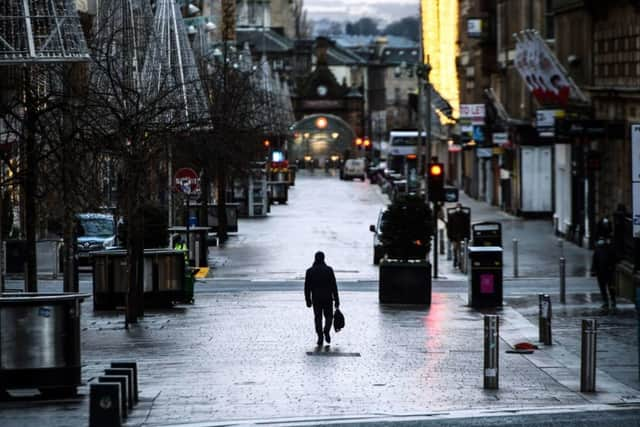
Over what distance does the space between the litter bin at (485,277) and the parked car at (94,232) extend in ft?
49.7

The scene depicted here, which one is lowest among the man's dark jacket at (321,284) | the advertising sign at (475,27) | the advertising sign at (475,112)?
the man's dark jacket at (321,284)

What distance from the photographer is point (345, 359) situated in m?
23.2

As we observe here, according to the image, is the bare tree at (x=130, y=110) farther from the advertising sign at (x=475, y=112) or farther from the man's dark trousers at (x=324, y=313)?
the advertising sign at (x=475, y=112)

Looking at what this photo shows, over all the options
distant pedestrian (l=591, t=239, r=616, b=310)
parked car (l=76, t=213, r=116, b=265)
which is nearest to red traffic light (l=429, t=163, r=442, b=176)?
parked car (l=76, t=213, r=116, b=265)

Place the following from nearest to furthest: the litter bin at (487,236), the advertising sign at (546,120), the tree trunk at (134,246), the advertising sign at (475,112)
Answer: the tree trunk at (134,246)
the litter bin at (487,236)
the advertising sign at (546,120)
the advertising sign at (475,112)

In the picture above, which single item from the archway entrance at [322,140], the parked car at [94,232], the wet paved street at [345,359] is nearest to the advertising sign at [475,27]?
the parked car at [94,232]

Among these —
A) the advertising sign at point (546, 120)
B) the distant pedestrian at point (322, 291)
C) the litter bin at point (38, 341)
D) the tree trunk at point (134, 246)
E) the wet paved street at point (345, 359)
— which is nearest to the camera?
the wet paved street at point (345, 359)

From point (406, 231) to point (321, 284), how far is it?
830 centimetres

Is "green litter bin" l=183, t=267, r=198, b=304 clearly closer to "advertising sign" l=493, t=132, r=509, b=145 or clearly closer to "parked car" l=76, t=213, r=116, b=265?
"parked car" l=76, t=213, r=116, b=265

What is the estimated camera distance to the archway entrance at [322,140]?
180625mm

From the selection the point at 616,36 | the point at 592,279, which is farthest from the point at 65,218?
the point at 616,36

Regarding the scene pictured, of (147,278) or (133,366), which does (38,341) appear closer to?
(133,366)

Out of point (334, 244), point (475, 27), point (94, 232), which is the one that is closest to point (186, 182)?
point (94, 232)

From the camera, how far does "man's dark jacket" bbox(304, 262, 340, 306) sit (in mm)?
25094
